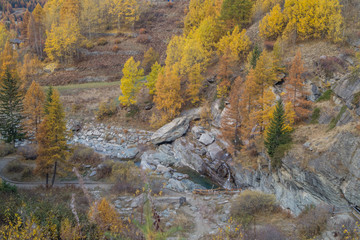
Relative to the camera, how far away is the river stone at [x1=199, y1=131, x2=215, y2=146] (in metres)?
34.8

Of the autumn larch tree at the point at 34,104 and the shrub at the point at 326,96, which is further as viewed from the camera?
the autumn larch tree at the point at 34,104

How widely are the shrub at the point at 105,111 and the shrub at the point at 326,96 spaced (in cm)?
3309

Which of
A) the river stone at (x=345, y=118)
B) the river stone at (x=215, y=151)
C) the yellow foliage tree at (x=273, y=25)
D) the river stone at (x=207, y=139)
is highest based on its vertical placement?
the yellow foliage tree at (x=273, y=25)

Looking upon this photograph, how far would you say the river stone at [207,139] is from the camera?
3479cm

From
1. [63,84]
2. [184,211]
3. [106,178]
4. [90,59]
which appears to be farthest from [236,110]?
[90,59]

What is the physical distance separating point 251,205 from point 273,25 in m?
31.5

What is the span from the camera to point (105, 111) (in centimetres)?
4688

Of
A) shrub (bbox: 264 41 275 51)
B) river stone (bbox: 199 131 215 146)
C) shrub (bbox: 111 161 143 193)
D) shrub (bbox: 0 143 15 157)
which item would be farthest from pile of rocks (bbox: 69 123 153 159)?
shrub (bbox: 264 41 275 51)

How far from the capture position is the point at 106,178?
2955 cm

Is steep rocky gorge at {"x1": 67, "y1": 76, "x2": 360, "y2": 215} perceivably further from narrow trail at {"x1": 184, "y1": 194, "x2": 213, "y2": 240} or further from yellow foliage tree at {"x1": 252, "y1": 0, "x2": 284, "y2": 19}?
yellow foliage tree at {"x1": 252, "y1": 0, "x2": 284, "y2": 19}

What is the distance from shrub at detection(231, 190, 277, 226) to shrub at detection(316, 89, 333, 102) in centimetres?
1310

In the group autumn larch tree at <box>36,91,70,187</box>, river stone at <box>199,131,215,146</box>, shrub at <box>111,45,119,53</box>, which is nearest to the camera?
autumn larch tree at <box>36,91,70,187</box>

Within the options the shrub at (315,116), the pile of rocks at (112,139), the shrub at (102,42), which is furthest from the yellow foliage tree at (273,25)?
the shrub at (102,42)

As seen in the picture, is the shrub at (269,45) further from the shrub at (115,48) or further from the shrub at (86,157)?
the shrub at (115,48)
